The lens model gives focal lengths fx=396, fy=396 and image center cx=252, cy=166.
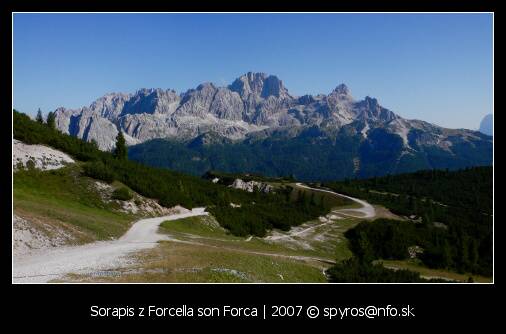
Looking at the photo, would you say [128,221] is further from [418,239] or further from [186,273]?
[418,239]

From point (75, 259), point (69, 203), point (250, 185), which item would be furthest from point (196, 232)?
point (250, 185)

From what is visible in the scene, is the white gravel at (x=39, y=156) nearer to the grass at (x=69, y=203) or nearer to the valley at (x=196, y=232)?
the valley at (x=196, y=232)

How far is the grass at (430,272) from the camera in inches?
2487

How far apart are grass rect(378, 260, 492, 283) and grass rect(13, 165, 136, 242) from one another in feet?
146

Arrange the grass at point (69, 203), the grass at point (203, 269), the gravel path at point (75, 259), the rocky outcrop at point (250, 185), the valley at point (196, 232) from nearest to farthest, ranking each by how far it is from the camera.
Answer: the gravel path at point (75, 259), the grass at point (203, 269), the valley at point (196, 232), the grass at point (69, 203), the rocky outcrop at point (250, 185)

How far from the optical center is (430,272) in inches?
2603

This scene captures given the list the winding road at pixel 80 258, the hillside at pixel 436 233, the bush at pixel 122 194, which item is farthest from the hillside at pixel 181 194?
the winding road at pixel 80 258

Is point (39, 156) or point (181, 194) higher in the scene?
point (39, 156)

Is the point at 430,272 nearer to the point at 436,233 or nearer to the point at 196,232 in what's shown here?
the point at 436,233

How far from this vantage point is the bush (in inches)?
2525

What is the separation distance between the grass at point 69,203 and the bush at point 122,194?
2122mm

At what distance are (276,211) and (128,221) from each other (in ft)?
132

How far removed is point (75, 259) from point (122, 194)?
3439 cm

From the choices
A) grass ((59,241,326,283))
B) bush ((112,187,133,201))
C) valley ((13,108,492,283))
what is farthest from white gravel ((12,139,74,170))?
grass ((59,241,326,283))
